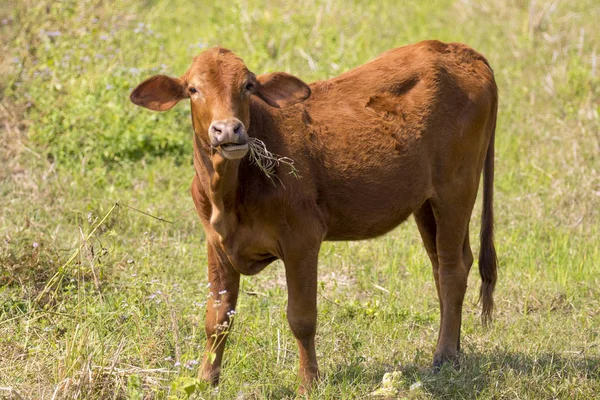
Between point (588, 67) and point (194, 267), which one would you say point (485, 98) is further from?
point (588, 67)

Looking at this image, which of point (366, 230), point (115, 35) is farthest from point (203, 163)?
point (115, 35)

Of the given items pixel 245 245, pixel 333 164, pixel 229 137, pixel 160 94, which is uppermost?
pixel 229 137

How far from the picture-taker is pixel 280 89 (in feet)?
18.1

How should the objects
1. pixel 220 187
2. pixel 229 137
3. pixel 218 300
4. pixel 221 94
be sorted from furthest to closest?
1. pixel 218 300
2. pixel 220 187
3. pixel 221 94
4. pixel 229 137

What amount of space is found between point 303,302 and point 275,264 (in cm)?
219

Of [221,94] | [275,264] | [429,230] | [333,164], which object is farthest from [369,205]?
[275,264]

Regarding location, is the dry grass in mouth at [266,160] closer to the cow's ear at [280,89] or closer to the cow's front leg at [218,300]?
the cow's ear at [280,89]

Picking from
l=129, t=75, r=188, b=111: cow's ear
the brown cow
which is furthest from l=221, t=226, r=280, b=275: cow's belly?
l=129, t=75, r=188, b=111: cow's ear

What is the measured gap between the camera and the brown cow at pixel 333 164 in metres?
5.33

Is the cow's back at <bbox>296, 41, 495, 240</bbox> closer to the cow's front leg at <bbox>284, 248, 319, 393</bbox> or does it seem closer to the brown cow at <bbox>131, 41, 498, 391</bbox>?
the brown cow at <bbox>131, 41, 498, 391</bbox>

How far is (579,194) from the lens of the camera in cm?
877

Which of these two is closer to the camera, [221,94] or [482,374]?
[221,94]

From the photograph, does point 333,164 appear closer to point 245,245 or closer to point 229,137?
point 245,245

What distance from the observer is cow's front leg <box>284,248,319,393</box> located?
552 centimetres
